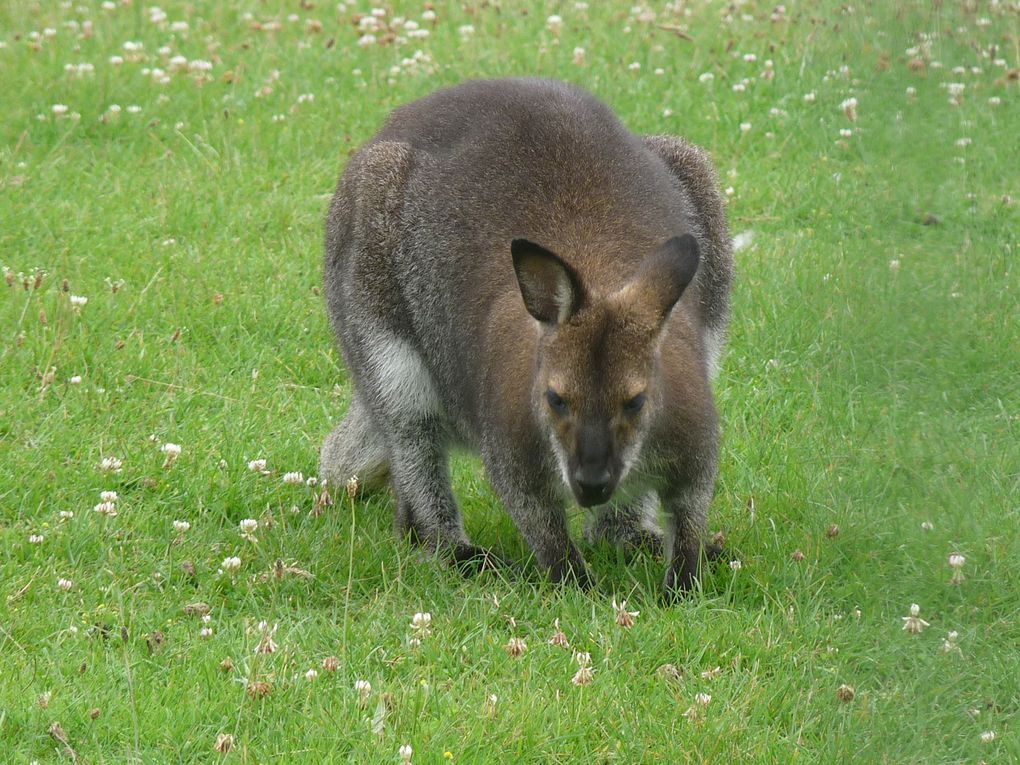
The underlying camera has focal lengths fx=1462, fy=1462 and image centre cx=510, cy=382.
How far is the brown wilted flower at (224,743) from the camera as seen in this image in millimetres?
3650

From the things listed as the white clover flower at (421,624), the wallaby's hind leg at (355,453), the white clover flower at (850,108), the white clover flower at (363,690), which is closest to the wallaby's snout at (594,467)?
the white clover flower at (421,624)

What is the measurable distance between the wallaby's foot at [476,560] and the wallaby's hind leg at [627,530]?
35cm

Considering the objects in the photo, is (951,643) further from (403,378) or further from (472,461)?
(472,461)

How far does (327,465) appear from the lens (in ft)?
18.3

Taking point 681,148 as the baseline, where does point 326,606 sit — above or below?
below

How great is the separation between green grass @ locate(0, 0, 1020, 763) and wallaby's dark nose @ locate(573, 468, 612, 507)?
1.55ft

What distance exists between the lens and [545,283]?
427 centimetres

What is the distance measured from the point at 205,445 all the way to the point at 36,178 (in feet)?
9.31

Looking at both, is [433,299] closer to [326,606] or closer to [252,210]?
[326,606]

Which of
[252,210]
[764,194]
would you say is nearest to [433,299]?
[252,210]

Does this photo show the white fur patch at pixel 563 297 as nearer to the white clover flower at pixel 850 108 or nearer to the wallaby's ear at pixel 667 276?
the wallaby's ear at pixel 667 276

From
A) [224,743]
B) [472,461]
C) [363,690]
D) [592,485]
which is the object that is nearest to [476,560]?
[472,461]

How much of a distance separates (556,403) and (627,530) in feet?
3.62

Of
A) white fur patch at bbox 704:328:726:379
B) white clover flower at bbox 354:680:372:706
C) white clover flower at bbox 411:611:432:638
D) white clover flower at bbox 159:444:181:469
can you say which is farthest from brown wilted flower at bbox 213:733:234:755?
white fur patch at bbox 704:328:726:379
